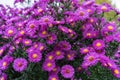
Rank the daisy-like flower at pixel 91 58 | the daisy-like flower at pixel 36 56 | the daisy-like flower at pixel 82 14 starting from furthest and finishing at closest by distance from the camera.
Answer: the daisy-like flower at pixel 82 14, the daisy-like flower at pixel 36 56, the daisy-like flower at pixel 91 58

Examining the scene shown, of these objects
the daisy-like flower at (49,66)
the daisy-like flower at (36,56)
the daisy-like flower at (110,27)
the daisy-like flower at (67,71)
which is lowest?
the daisy-like flower at (67,71)

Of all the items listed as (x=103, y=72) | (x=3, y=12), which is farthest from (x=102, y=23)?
(x=3, y=12)

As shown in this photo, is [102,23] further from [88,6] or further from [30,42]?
[30,42]

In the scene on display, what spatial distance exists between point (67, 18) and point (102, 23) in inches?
10.8

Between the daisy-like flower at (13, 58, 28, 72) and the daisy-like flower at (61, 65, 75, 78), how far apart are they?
0.24 meters

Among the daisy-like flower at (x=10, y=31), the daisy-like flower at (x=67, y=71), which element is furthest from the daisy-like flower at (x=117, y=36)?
the daisy-like flower at (x=10, y=31)

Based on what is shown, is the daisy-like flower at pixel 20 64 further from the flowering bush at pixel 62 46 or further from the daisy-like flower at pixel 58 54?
the daisy-like flower at pixel 58 54

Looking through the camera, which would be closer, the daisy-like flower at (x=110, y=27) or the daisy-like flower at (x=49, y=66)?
the daisy-like flower at (x=49, y=66)

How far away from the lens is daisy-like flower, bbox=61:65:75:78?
286cm

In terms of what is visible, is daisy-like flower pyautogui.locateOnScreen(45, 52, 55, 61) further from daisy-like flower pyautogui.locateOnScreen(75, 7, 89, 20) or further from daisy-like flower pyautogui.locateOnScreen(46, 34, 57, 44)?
daisy-like flower pyautogui.locateOnScreen(75, 7, 89, 20)

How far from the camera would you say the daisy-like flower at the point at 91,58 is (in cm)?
271

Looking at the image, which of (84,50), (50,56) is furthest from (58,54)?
(84,50)

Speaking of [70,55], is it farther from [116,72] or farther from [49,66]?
[116,72]

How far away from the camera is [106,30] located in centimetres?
296
